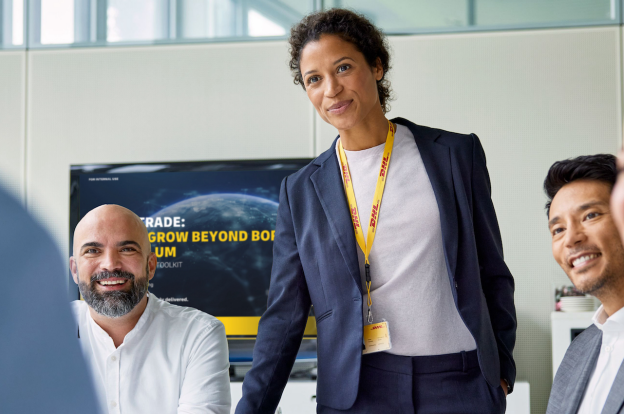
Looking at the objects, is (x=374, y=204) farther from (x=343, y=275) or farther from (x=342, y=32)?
(x=342, y=32)

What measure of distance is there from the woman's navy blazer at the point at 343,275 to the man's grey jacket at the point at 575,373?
0.14 metres

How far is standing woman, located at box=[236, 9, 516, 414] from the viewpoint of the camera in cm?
148

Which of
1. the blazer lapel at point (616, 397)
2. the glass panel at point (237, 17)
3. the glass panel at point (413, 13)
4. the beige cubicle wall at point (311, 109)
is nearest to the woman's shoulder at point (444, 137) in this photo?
the blazer lapel at point (616, 397)

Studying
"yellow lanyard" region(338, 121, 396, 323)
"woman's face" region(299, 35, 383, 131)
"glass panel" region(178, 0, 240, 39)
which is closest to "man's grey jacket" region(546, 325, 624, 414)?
"yellow lanyard" region(338, 121, 396, 323)

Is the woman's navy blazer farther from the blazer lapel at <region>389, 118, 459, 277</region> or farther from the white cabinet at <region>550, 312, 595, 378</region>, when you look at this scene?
the white cabinet at <region>550, 312, 595, 378</region>


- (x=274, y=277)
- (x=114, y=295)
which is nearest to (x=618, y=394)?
(x=274, y=277)

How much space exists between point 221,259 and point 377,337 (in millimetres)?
2651

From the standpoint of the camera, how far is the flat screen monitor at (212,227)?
401 centimetres

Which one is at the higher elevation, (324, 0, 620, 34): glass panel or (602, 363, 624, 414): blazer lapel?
(324, 0, 620, 34): glass panel

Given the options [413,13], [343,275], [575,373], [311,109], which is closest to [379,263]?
[343,275]

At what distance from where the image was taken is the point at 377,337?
1.49 metres

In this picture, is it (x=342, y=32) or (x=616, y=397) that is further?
(x=342, y=32)

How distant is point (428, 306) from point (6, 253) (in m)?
1.25

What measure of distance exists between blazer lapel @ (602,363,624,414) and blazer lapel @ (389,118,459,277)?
15.9 inches
